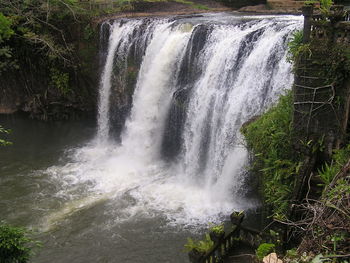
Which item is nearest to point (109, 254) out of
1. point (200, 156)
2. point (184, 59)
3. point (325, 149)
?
point (200, 156)

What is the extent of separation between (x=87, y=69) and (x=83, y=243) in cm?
889

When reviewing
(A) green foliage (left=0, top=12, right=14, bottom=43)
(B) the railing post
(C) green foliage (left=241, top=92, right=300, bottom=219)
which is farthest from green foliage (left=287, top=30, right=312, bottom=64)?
(A) green foliage (left=0, top=12, right=14, bottom=43)

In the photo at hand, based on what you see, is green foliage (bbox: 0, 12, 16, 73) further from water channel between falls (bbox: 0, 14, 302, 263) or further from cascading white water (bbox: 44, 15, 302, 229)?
cascading white water (bbox: 44, 15, 302, 229)

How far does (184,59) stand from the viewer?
12523 millimetres

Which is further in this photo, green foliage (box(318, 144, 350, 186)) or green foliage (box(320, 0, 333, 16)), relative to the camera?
green foliage (box(320, 0, 333, 16))

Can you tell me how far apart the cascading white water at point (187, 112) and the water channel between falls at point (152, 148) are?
0.04 meters

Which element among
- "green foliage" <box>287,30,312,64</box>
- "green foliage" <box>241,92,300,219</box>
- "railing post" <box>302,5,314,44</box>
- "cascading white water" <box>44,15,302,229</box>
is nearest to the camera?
"railing post" <box>302,5,314,44</box>

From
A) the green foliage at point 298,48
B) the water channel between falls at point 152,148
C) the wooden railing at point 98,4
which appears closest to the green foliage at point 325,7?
the green foliage at point 298,48

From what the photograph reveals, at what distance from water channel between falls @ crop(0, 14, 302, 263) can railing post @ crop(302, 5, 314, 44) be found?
2560 mm

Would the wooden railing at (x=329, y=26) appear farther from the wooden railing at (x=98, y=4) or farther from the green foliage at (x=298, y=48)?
the wooden railing at (x=98, y=4)

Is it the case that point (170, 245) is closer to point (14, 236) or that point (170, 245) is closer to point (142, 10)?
point (14, 236)

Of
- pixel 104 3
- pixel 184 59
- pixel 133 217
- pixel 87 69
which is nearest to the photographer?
pixel 133 217

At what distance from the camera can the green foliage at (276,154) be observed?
22.5ft

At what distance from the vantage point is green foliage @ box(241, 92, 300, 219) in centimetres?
685
